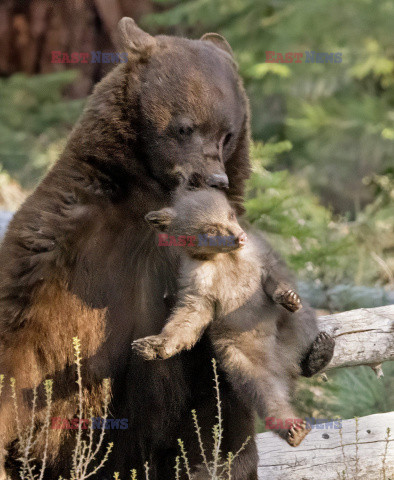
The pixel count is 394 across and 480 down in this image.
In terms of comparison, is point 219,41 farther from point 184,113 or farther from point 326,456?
point 326,456

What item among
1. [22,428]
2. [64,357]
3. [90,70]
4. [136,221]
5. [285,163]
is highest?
[90,70]

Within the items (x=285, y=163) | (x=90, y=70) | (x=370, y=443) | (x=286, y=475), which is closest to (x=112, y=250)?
(x=286, y=475)

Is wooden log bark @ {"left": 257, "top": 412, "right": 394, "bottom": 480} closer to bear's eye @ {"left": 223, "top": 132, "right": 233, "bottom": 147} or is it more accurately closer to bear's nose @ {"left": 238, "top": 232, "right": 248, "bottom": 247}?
bear's nose @ {"left": 238, "top": 232, "right": 248, "bottom": 247}

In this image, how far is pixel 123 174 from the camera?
382 cm

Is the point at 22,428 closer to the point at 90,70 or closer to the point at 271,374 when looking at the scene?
the point at 271,374

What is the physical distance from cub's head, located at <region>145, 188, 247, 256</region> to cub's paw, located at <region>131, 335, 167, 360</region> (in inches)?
20.0

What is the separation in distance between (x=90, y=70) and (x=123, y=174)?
1165 cm

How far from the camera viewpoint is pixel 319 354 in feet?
12.6

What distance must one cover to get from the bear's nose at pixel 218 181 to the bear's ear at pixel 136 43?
0.83 meters

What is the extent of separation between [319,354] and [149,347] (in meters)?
1.06

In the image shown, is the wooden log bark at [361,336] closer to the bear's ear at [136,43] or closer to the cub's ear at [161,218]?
the cub's ear at [161,218]

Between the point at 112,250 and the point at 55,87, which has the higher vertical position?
the point at 55,87

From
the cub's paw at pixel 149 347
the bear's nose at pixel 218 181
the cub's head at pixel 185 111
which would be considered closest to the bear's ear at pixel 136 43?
the cub's head at pixel 185 111

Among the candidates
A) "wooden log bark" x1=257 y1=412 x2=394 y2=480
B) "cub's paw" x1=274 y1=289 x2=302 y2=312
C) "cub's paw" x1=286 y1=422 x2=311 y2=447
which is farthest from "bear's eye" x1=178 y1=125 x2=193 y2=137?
"wooden log bark" x1=257 y1=412 x2=394 y2=480
